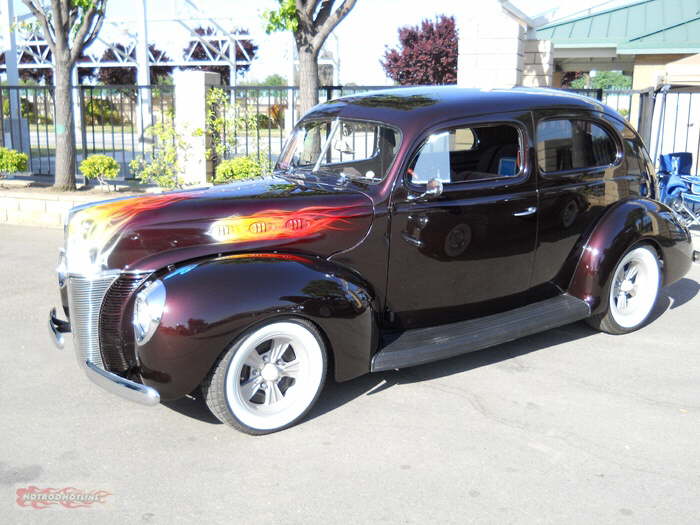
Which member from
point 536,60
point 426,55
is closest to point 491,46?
point 536,60

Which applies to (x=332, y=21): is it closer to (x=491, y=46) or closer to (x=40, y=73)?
(x=491, y=46)

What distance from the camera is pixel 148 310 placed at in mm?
3561

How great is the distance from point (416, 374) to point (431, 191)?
1275mm

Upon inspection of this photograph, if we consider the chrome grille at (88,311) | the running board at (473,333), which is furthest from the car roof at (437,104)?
the chrome grille at (88,311)

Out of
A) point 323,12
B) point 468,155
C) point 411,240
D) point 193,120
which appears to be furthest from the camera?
point 193,120

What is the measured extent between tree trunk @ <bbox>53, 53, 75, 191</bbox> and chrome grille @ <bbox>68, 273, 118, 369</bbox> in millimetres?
8309

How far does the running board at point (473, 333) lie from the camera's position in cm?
419

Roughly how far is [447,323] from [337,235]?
Result: 103 centimetres

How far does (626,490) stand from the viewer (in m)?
3.34

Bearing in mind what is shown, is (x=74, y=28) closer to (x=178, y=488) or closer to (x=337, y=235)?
(x=337, y=235)

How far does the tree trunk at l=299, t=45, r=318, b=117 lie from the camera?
32.7ft

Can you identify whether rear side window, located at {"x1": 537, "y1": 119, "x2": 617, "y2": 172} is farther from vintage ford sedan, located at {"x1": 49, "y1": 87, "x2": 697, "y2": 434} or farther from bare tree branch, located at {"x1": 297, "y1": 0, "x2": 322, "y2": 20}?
bare tree branch, located at {"x1": 297, "y1": 0, "x2": 322, "y2": 20}

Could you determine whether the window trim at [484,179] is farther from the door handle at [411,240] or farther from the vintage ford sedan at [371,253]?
the door handle at [411,240]

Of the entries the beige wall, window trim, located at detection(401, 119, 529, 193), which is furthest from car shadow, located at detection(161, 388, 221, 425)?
the beige wall
